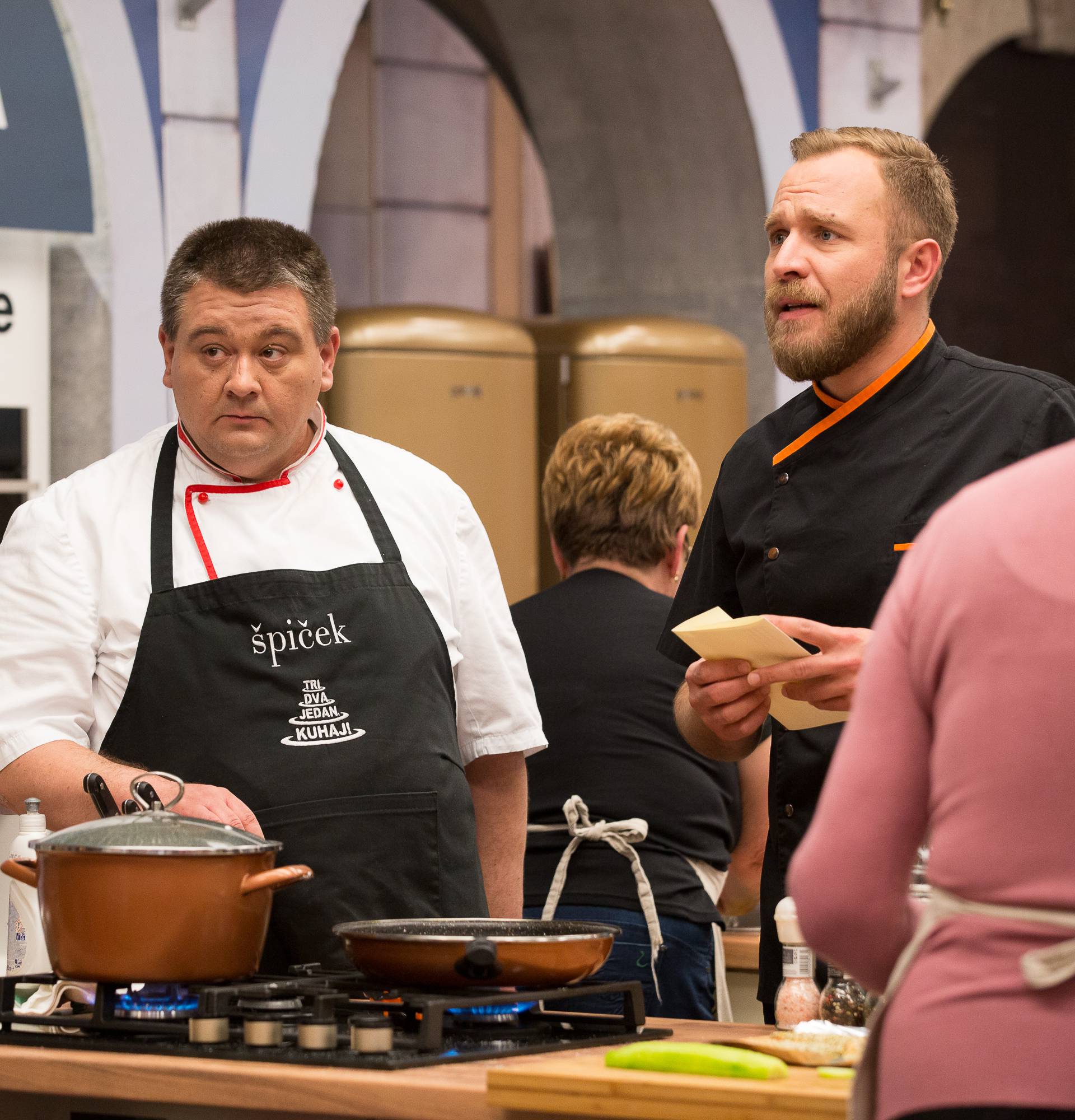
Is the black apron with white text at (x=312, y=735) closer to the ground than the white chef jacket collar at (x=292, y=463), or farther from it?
closer to the ground

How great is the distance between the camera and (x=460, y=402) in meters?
5.64

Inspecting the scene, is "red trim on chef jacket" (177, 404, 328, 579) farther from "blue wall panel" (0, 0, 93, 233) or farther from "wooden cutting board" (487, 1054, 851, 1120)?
"blue wall panel" (0, 0, 93, 233)

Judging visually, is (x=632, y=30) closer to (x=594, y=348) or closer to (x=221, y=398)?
(x=594, y=348)

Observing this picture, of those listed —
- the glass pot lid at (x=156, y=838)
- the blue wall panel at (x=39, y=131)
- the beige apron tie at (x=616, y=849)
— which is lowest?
the beige apron tie at (x=616, y=849)

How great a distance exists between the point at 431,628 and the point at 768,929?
612 mm

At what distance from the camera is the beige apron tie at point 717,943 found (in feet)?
10.7

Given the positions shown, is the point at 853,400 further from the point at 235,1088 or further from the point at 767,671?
the point at 235,1088

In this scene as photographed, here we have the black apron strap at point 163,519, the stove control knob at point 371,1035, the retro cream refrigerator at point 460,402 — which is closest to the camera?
the stove control knob at point 371,1035

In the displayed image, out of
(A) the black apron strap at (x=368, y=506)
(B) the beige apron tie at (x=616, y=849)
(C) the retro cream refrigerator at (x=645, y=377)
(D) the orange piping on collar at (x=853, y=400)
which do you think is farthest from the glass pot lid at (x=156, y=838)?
(C) the retro cream refrigerator at (x=645, y=377)

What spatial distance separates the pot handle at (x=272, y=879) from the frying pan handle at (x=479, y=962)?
0.69 ft

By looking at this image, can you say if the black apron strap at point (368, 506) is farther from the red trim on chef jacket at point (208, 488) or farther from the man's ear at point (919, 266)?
the man's ear at point (919, 266)

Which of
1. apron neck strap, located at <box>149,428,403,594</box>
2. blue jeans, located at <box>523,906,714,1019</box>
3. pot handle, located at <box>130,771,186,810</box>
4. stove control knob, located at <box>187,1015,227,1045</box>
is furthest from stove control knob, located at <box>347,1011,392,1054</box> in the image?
blue jeans, located at <box>523,906,714,1019</box>

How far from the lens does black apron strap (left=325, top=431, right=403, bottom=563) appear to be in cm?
263

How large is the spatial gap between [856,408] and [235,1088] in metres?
1.18
